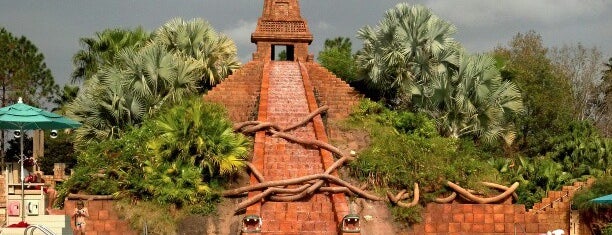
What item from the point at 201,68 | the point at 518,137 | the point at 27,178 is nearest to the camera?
the point at 27,178

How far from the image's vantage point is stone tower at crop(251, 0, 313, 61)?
2777 cm

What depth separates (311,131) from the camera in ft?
67.9

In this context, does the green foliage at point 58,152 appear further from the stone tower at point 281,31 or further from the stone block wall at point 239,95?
the stone block wall at point 239,95

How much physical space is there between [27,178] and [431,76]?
1015 centimetres

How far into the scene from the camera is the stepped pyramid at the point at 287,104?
16672 mm

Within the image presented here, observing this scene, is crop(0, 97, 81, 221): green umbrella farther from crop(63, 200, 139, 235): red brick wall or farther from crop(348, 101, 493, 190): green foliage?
crop(348, 101, 493, 190): green foliage

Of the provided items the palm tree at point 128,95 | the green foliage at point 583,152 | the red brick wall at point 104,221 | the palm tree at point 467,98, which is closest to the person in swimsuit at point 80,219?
the red brick wall at point 104,221

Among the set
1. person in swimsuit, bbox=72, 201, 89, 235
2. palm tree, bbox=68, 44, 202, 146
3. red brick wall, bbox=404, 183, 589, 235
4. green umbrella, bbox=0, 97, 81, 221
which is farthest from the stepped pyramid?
green umbrella, bbox=0, 97, 81, 221

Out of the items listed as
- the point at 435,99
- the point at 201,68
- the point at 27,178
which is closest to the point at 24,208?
the point at 27,178

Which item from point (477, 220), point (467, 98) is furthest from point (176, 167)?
point (467, 98)

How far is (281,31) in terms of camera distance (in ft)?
92.0

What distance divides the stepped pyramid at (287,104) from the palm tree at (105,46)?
3448mm

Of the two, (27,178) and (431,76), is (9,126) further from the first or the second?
(431,76)

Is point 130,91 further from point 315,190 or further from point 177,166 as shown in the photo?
point 315,190
